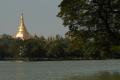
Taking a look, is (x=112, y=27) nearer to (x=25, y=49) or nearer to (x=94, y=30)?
(x=94, y=30)

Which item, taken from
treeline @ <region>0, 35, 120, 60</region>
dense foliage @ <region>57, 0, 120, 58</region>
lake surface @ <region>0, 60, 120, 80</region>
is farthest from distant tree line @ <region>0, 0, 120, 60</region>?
treeline @ <region>0, 35, 120, 60</region>

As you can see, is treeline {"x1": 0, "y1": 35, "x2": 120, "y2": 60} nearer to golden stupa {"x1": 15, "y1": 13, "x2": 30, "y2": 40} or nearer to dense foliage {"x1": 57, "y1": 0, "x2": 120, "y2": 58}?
golden stupa {"x1": 15, "y1": 13, "x2": 30, "y2": 40}

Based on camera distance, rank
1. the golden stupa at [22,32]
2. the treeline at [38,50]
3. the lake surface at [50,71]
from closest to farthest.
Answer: the lake surface at [50,71], the treeline at [38,50], the golden stupa at [22,32]

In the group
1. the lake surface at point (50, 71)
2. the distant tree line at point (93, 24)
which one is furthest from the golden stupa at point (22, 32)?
the distant tree line at point (93, 24)

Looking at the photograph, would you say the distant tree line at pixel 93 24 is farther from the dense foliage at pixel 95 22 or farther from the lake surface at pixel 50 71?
→ the lake surface at pixel 50 71

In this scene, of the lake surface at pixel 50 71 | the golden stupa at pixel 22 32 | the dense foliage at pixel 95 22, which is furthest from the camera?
the golden stupa at pixel 22 32

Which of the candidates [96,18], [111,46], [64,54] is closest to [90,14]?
[96,18]

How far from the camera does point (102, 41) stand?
91.7 ft

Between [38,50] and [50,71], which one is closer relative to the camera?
[50,71]

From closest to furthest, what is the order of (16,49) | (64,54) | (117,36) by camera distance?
(117,36) < (64,54) < (16,49)

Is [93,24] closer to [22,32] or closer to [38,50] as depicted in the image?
[38,50]

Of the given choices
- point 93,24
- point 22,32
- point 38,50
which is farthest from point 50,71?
point 22,32

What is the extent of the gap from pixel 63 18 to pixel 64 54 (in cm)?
11112

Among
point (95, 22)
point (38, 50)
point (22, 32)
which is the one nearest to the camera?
point (95, 22)
